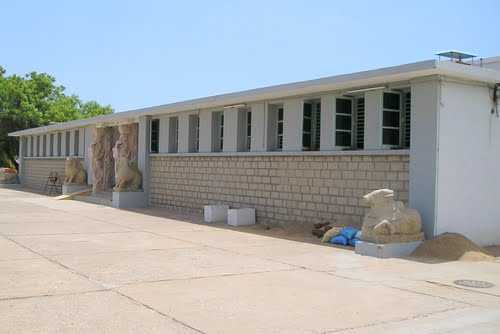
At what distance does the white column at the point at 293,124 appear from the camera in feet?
47.9

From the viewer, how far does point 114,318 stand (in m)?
5.88

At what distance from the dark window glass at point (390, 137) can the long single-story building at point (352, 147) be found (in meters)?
0.03

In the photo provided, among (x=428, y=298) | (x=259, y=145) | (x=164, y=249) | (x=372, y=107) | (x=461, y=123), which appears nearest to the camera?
(x=428, y=298)

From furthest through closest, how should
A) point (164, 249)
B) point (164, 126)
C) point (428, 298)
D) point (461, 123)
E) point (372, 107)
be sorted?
point (164, 126) → point (372, 107) → point (461, 123) → point (164, 249) → point (428, 298)

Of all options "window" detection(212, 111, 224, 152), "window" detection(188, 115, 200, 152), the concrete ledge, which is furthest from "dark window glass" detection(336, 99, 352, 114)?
the concrete ledge

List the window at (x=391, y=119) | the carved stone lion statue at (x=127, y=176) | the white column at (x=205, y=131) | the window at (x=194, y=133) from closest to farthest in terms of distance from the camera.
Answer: the window at (x=391, y=119) < the white column at (x=205, y=131) < the window at (x=194, y=133) < the carved stone lion statue at (x=127, y=176)

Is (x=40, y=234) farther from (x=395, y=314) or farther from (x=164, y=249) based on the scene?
(x=395, y=314)

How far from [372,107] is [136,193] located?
11.1 m

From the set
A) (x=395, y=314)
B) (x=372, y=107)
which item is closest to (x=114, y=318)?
(x=395, y=314)

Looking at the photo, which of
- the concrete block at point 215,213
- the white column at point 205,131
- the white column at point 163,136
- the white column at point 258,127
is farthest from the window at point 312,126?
the white column at point 163,136

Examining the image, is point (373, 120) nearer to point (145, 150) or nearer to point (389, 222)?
point (389, 222)

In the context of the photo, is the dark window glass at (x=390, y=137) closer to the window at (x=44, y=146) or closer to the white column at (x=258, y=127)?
the white column at (x=258, y=127)

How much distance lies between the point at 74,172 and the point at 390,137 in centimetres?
1744

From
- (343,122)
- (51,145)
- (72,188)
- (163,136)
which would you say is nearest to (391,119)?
(343,122)
